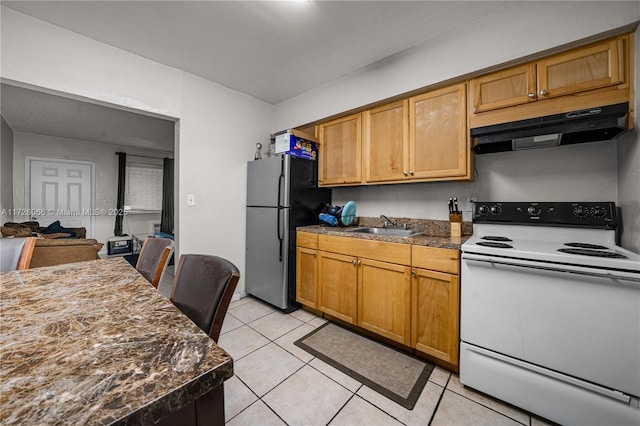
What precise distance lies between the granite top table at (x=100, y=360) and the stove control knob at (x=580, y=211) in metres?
2.16

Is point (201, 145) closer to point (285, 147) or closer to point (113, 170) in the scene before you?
point (285, 147)

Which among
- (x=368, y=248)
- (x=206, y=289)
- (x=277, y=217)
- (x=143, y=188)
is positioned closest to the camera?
(x=206, y=289)

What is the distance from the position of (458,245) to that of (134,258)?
5.75 m

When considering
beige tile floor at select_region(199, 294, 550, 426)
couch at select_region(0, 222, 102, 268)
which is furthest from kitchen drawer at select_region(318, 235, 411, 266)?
couch at select_region(0, 222, 102, 268)

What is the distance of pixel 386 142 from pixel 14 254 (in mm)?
2715

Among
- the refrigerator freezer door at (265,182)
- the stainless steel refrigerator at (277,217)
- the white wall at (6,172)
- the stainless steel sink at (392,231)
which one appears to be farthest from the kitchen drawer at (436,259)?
the white wall at (6,172)

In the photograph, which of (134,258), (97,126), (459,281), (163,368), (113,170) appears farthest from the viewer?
(113,170)

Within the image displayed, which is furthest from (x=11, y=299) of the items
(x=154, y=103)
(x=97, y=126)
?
(x=97, y=126)

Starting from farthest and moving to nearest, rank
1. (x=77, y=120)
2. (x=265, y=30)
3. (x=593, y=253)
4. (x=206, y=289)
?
(x=77, y=120)
(x=265, y=30)
(x=593, y=253)
(x=206, y=289)

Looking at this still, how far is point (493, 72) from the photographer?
70.2 inches

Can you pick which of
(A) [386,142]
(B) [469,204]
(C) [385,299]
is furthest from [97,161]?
(B) [469,204]

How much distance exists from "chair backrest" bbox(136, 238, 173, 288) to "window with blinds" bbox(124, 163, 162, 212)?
5164 millimetres

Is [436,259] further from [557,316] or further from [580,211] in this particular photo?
[580,211]

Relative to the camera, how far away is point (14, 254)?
1.44m
